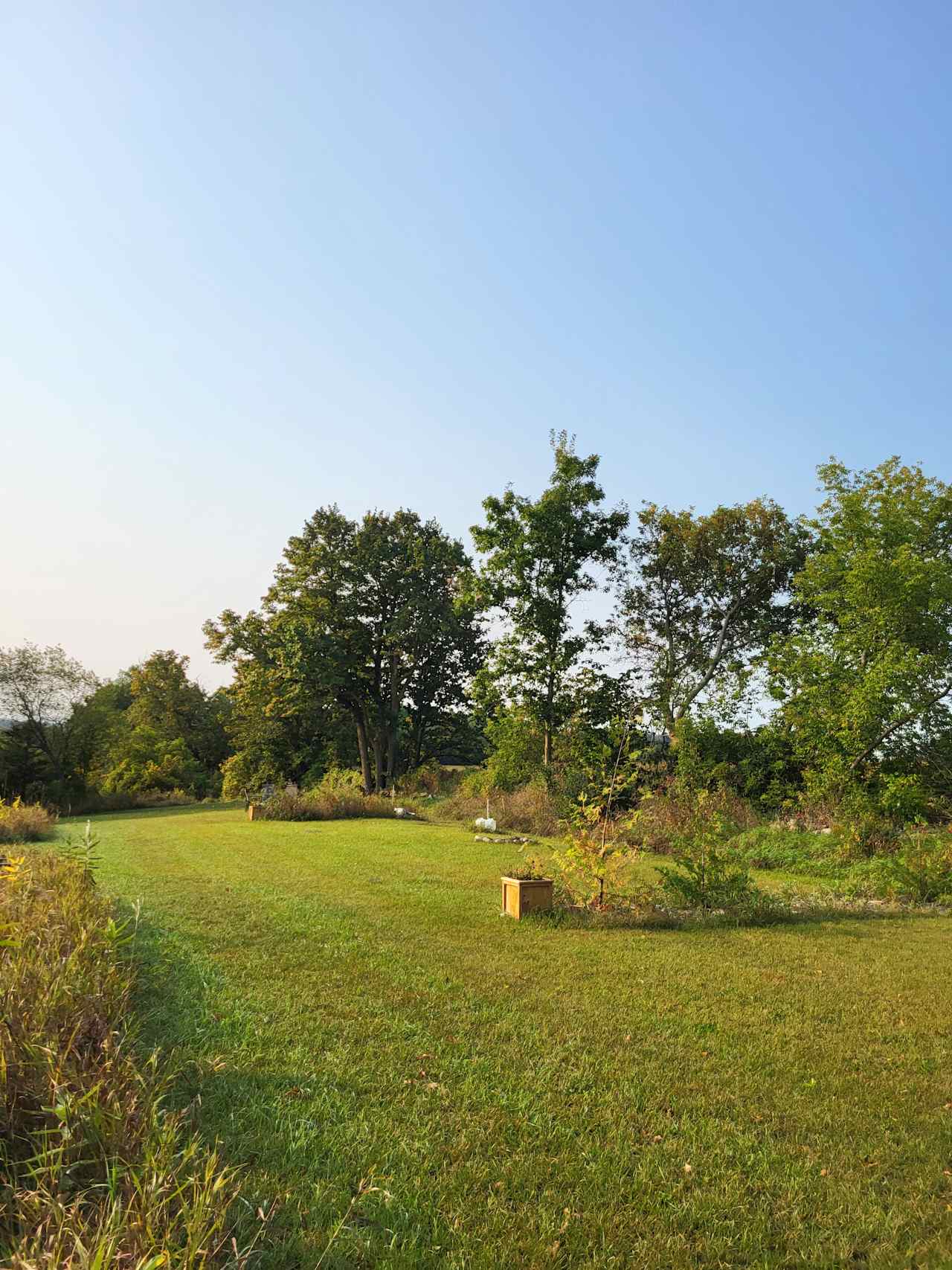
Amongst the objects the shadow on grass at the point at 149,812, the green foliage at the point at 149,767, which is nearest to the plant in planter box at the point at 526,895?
the shadow on grass at the point at 149,812

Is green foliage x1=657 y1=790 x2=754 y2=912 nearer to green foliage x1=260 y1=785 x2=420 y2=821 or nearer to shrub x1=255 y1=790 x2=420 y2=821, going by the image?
green foliage x1=260 y1=785 x2=420 y2=821

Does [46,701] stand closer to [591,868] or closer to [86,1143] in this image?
[591,868]

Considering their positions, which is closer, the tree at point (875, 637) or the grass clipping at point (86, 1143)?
the grass clipping at point (86, 1143)

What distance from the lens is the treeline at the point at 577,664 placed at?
15797mm

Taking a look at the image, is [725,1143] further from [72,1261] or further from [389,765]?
[389,765]

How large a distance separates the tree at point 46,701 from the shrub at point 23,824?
41.1 feet

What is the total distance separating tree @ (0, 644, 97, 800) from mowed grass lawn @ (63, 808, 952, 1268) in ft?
87.0

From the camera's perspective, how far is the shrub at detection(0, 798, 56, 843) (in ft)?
49.1

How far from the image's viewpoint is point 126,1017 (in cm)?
354

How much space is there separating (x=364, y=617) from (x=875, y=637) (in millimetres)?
19575

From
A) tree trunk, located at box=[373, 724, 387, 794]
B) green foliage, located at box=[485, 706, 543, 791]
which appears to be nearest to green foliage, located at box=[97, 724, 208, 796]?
tree trunk, located at box=[373, 724, 387, 794]

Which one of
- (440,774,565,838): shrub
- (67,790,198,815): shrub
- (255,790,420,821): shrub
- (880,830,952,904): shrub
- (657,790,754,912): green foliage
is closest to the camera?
(657,790,754,912): green foliage

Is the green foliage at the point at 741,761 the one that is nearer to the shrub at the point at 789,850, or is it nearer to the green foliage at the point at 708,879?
the shrub at the point at 789,850

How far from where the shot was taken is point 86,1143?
234 cm
